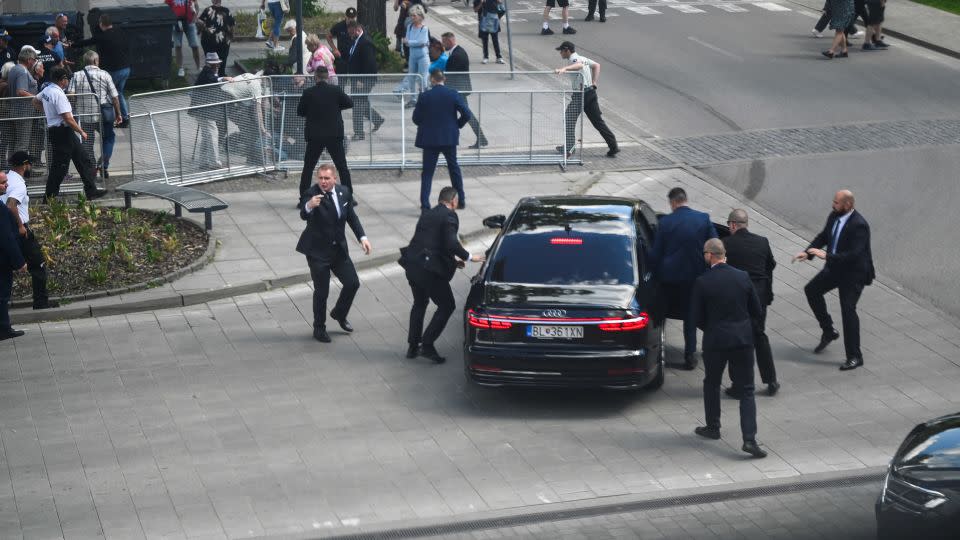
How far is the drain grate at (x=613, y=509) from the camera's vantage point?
9.32 m

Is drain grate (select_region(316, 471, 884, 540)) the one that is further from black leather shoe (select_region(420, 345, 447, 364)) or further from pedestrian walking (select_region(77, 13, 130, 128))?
pedestrian walking (select_region(77, 13, 130, 128))

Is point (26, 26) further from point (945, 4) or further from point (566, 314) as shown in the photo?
point (945, 4)

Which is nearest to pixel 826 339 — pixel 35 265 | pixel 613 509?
pixel 613 509

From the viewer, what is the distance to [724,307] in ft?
34.6

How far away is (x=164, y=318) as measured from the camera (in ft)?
46.2

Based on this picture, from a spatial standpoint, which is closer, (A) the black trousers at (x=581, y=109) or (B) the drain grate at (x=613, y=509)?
(B) the drain grate at (x=613, y=509)

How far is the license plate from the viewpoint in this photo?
11.1 m

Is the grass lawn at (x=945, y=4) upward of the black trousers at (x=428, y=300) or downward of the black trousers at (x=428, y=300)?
upward

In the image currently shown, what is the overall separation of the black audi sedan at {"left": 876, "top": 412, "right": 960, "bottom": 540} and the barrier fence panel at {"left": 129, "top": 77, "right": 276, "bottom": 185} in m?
12.3

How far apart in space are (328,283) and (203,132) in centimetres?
626

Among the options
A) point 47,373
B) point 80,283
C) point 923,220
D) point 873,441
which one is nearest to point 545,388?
point 873,441

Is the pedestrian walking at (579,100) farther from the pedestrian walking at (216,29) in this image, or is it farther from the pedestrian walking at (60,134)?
the pedestrian walking at (216,29)

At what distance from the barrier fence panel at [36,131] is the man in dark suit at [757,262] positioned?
30.9ft

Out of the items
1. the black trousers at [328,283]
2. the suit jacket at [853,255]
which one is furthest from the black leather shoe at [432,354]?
the suit jacket at [853,255]
